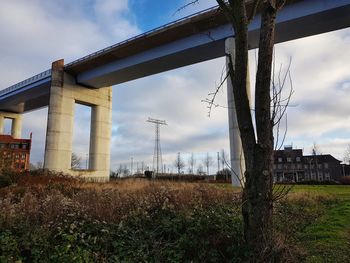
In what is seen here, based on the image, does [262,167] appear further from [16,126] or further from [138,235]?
[16,126]

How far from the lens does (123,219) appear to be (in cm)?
620

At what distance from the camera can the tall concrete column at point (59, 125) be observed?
31.5 metres

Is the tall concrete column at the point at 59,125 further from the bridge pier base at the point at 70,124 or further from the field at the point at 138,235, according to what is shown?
the field at the point at 138,235

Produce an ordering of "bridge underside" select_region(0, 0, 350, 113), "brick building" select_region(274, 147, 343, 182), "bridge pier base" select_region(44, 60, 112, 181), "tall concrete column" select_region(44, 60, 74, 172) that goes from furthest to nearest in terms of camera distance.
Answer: "brick building" select_region(274, 147, 343, 182)
"bridge pier base" select_region(44, 60, 112, 181)
"tall concrete column" select_region(44, 60, 74, 172)
"bridge underside" select_region(0, 0, 350, 113)

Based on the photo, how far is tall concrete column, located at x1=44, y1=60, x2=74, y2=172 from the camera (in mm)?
31500

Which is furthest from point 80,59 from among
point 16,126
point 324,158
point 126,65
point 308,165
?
point 324,158

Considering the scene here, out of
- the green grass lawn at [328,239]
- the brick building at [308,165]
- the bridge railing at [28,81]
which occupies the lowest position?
the green grass lawn at [328,239]

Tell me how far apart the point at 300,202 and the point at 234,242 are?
7.63m

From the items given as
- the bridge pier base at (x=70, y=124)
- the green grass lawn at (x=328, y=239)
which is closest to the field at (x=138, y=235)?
the green grass lawn at (x=328, y=239)

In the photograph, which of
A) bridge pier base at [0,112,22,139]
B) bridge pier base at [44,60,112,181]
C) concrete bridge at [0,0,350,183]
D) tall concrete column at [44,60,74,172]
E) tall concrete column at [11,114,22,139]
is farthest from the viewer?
Result: tall concrete column at [11,114,22,139]

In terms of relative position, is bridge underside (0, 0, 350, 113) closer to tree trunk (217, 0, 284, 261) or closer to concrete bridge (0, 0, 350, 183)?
concrete bridge (0, 0, 350, 183)

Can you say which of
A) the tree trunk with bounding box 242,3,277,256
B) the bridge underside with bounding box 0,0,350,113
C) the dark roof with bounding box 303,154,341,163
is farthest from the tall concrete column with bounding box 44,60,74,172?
the dark roof with bounding box 303,154,341,163

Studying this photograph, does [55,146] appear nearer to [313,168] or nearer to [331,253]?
[331,253]

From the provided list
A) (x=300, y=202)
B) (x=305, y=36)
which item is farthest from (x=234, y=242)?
(x=305, y=36)
